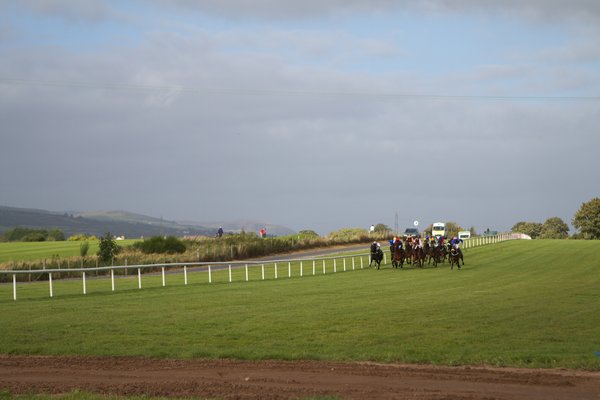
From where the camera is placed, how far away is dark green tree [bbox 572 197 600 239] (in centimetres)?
10681

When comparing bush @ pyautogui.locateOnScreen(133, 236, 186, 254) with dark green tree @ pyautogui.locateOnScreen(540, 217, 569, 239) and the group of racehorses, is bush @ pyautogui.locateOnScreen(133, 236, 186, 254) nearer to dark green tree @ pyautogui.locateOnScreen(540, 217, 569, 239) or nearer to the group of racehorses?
the group of racehorses

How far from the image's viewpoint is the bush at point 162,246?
61719 mm

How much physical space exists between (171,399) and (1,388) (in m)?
2.54

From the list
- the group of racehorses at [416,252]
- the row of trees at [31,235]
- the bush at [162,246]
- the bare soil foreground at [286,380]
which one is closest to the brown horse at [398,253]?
the group of racehorses at [416,252]

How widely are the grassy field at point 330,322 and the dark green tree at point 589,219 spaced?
78.7 m

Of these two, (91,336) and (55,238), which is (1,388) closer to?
(91,336)

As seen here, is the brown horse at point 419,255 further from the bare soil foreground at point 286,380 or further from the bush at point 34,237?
the bush at point 34,237

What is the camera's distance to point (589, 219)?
10769 cm

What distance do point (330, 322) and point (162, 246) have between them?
149 feet

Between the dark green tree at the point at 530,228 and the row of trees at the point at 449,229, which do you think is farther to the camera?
the dark green tree at the point at 530,228

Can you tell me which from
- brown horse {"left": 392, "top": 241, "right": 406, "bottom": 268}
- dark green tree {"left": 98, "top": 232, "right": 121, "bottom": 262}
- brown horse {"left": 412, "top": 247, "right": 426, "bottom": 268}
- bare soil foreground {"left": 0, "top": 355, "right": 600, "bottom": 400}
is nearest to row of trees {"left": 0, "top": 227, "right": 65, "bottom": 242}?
dark green tree {"left": 98, "top": 232, "right": 121, "bottom": 262}

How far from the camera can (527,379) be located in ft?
38.7

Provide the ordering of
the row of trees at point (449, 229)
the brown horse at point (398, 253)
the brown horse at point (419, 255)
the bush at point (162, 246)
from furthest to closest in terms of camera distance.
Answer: the row of trees at point (449, 229)
the bush at point (162, 246)
the brown horse at point (398, 253)
the brown horse at point (419, 255)

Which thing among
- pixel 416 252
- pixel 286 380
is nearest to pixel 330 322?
pixel 286 380
